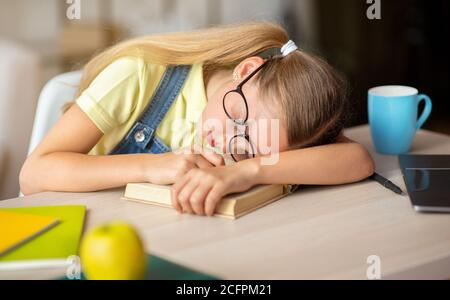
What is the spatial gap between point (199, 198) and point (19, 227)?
250 millimetres

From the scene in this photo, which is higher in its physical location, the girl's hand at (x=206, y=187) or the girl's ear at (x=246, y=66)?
the girl's ear at (x=246, y=66)

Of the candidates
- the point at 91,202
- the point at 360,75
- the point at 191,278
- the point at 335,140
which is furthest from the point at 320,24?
the point at 191,278

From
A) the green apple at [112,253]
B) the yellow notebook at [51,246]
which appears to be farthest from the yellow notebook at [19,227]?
the green apple at [112,253]

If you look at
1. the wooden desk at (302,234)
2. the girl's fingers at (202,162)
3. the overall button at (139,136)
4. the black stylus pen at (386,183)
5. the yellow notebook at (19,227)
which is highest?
the overall button at (139,136)

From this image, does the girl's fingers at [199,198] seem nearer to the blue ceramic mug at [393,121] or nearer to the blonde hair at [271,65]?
the blonde hair at [271,65]

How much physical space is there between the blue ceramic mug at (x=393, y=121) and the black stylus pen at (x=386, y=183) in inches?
6.7

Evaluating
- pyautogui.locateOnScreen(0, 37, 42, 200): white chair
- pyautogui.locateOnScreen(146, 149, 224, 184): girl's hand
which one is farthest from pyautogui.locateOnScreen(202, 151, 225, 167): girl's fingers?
pyautogui.locateOnScreen(0, 37, 42, 200): white chair

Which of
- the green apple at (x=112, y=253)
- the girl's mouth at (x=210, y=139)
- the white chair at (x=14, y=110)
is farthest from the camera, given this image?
the white chair at (x=14, y=110)

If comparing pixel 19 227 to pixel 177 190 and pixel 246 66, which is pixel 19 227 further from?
pixel 246 66

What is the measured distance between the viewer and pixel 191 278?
748 millimetres

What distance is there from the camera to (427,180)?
41.9 inches

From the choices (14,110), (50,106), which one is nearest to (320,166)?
(50,106)

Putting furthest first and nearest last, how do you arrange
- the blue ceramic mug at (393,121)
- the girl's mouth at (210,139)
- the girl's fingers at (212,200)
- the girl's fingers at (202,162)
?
the blue ceramic mug at (393,121), the girl's mouth at (210,139), the girl's fingers at (202,162), the girl's fingers at (212,200)

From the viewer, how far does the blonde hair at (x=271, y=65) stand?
1.07 meters
